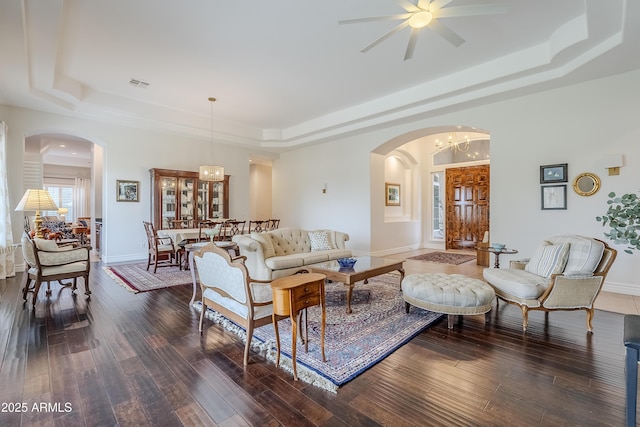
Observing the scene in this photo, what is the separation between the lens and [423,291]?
3125mm

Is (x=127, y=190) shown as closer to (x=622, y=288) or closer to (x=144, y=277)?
(x=144, y=277)

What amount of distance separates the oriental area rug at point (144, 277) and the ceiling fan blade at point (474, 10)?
4.86 m

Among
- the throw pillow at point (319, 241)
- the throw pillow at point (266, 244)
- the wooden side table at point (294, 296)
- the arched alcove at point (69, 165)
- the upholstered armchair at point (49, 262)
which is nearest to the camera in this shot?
the wooden side table at point (294, 296)

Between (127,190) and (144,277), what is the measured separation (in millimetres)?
2639

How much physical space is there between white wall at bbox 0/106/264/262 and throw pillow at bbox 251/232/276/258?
13.2 feet

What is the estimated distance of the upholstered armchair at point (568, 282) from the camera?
2.92 metres

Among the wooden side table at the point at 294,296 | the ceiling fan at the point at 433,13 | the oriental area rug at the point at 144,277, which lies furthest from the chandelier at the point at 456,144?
the wooden side table at the point at 294,296

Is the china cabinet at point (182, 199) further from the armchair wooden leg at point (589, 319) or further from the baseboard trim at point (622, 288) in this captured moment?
the baseboard trim at point (622, 288)

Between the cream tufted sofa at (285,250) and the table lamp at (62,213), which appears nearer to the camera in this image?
the cream tufted sofa at (285,250)

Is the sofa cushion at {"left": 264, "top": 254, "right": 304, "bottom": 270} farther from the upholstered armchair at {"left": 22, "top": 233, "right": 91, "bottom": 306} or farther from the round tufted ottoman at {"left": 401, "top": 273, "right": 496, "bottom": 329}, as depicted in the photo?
the upholstered armchair at {"left": 22, "top": 233, "right": 91, "bottom": 306}

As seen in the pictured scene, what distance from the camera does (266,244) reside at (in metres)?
4.52

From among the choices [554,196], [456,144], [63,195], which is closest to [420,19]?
[554,196]

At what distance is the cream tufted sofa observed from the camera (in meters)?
4.32

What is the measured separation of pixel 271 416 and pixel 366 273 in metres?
2.14
